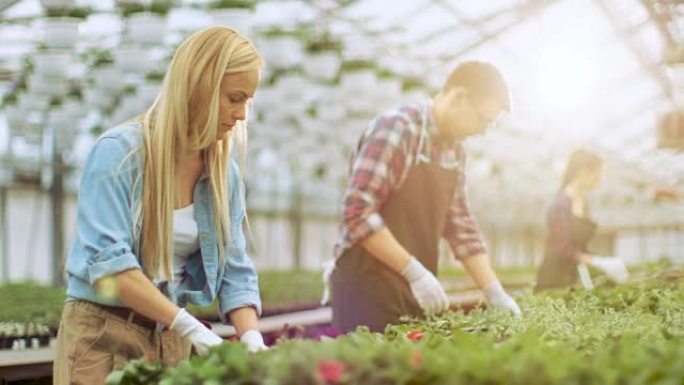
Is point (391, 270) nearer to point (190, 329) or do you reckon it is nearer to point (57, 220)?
point (190, 329)

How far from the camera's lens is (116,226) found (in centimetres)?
214

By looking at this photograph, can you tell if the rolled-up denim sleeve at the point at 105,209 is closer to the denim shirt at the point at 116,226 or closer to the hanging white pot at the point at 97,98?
the denim shirt at the point at 116,226

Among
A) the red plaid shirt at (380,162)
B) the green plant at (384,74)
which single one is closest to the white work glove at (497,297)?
the red plaid shirt at (380,162)

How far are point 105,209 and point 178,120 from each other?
26cm

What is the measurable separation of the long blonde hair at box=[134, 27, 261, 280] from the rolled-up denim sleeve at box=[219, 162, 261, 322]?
0.24m

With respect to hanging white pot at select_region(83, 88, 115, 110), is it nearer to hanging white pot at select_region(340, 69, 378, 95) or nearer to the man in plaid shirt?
hanging white pot at select_region(340, 69, 378, 95)

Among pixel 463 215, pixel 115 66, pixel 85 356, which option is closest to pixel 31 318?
pixel 463 215

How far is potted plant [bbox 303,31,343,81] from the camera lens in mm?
9000

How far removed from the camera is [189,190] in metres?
2.37

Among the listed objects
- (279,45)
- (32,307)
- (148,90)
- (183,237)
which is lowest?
(32,307)

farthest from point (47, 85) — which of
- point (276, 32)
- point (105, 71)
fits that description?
point (276, 32)

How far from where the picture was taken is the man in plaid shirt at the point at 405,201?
321 centimetres

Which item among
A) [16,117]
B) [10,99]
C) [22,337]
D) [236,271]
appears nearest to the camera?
[236,271]

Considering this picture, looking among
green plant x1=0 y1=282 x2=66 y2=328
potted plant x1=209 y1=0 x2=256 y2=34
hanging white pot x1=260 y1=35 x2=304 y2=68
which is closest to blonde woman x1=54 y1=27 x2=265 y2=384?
green plant x1=0 y1=282 x2=66 y2=328
